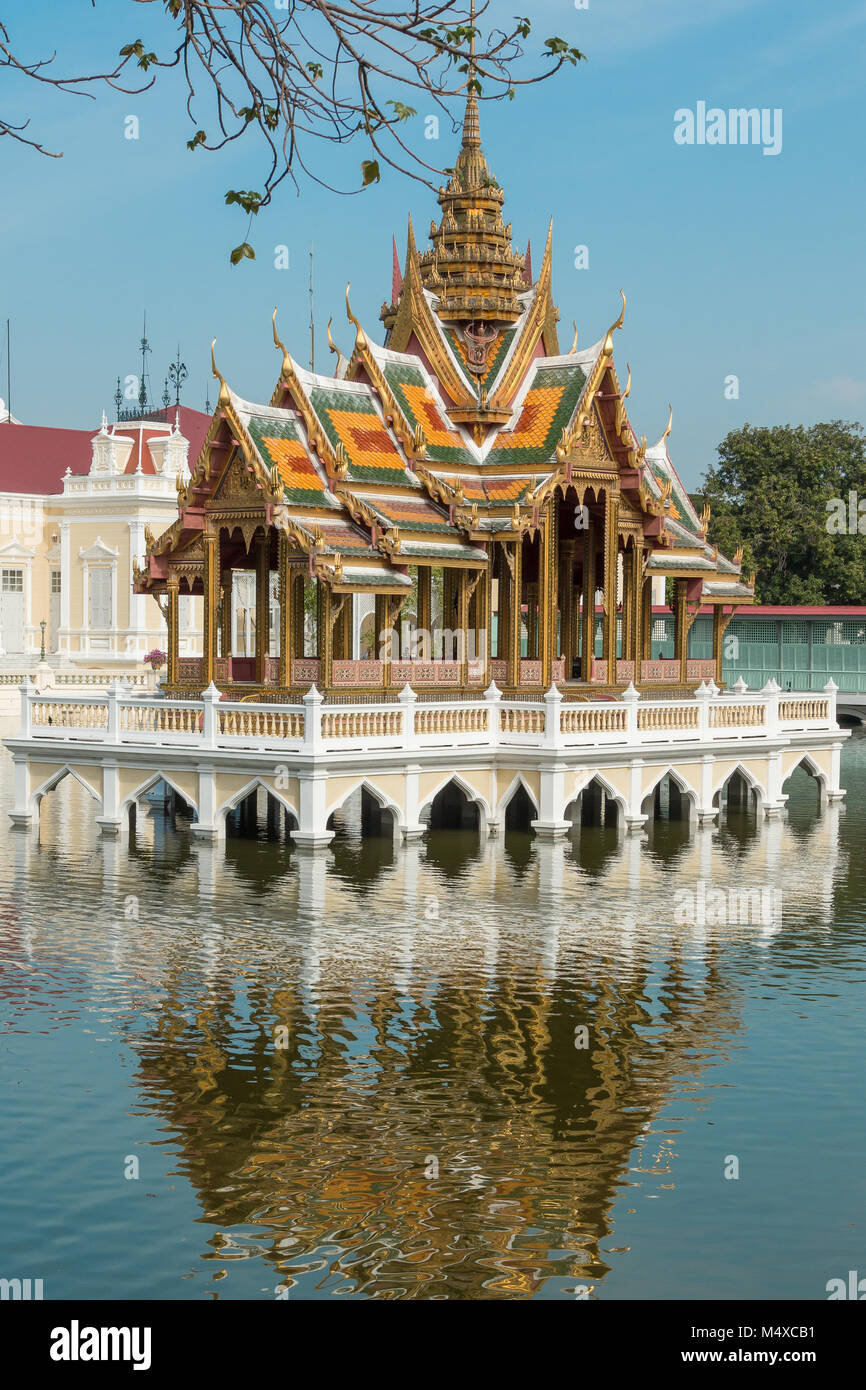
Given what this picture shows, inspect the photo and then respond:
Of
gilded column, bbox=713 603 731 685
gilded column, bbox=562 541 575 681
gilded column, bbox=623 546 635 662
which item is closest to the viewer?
gilded column, bbox=562 541 575 681

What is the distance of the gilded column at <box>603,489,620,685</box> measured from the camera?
1164 inches

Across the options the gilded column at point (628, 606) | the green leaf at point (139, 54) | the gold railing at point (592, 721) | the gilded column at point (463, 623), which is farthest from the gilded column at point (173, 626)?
the green leaf at point (139, 54)

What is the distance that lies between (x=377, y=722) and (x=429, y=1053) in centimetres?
1086

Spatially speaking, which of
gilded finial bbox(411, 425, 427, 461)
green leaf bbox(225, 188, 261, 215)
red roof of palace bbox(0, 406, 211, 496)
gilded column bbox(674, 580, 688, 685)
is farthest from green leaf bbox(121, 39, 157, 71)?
red roof of palace bbox(0, 406, 211, 496)

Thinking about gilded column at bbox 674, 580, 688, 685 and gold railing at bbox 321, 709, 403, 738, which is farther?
gilded column at bbox 674, 580, 688, 685

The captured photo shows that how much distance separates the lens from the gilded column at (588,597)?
30.1m

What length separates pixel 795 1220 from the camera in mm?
10195

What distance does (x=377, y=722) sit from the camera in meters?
24.2

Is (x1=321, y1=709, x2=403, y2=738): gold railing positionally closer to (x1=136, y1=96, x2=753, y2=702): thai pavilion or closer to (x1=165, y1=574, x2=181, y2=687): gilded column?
(x1=136, y1=96, x2=753, y2=702): thai pavilion

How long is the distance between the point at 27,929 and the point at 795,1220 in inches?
407

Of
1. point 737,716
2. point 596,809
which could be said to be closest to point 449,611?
point 596,809

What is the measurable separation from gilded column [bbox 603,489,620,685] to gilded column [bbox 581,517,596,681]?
0.97ft

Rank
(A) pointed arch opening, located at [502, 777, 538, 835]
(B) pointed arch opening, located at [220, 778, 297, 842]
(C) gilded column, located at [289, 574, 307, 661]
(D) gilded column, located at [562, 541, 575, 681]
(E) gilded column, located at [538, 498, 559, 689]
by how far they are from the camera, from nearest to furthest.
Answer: (B) pointed arch opening, located at [220, 778, 297, 842], (A) pointed arch opening, located at [502, 777, 538, 835], (C) gilded column, located at [289, 574, 307, 661], (E) gilded column, located at [538, 498, 559, 689], (D) gilded column, located at [562, 541, 575, 681]

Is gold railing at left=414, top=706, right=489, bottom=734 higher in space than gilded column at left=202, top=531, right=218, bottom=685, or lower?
lower
